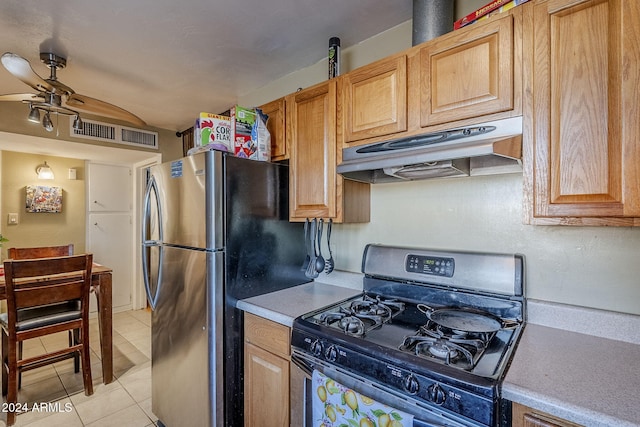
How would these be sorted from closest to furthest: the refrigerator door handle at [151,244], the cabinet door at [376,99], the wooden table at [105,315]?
the cabinet door at [376,99] < the refrigerator door handle at [151,244] < the wooden table at [105,315]

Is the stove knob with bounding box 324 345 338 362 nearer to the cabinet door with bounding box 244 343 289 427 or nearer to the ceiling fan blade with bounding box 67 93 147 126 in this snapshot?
the cabinet door with bounding box 244 343 289 427

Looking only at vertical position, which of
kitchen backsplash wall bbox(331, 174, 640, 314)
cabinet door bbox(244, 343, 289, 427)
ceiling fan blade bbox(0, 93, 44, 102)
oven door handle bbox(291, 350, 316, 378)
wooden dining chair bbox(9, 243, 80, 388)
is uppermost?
ceiling fan blade bbox(0, 93, 44, 102)

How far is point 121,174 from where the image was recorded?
14.1 ft

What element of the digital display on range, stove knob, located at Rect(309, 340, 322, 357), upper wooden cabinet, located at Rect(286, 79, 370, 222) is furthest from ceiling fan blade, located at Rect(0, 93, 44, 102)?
the digital display on range

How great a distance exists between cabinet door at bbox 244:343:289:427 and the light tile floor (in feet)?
3.04

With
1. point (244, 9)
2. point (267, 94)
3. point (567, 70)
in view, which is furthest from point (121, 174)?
point (567, 70)

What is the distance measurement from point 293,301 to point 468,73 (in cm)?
127

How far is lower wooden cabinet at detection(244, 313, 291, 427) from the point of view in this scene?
138cm

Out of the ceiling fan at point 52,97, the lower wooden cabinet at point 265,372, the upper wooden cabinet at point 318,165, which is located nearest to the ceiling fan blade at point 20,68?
the ceiling fan at point 52,97

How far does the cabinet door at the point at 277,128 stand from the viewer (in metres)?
1.87

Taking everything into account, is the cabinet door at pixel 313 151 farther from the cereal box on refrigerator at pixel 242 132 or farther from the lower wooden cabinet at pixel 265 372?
the lower wooden cabinet at pixel 265 372

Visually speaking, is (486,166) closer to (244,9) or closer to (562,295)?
(562,295)

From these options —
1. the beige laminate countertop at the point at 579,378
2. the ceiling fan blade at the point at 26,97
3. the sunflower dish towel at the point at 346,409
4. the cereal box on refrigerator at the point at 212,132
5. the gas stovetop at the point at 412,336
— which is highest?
the ceiling fan blade at the point at 26,97

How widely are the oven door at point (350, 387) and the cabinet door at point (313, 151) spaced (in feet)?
2.36
